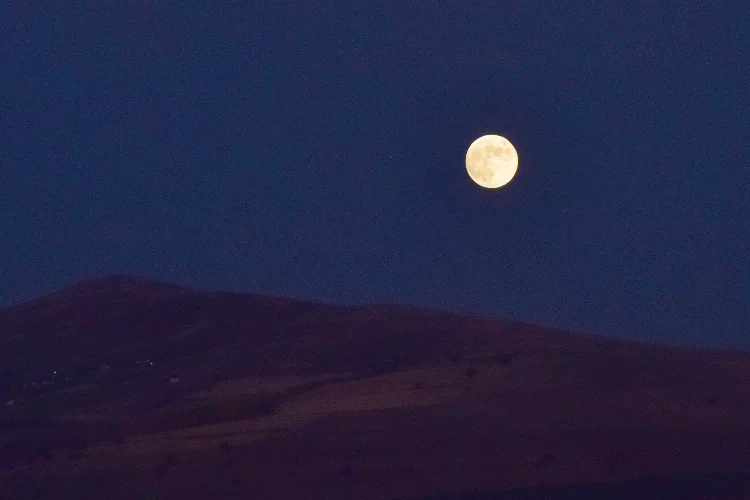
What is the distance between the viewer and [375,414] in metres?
30.8

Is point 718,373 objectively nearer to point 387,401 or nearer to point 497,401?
point 497,401

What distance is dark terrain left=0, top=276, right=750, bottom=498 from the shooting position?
23.5m

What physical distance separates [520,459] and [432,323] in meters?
28.5

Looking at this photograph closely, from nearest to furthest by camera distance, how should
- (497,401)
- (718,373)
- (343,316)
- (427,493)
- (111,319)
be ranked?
(427,493), (497,401), (718,373), (343,316), (111,319)

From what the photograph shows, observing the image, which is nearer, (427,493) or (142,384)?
(427,493)

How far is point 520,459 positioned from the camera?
24781mm

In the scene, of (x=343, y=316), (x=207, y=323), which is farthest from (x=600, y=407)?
(x=207, y=323)

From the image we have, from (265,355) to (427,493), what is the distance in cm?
2611

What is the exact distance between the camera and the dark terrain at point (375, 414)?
2353cm

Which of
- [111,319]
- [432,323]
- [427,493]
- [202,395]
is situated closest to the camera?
[427,493]

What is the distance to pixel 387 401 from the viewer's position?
33031 millimetres

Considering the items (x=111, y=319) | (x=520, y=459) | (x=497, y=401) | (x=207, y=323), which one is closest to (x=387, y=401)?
(x=497, y=401)

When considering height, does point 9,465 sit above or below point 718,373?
above

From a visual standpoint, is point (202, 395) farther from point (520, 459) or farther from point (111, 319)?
point (111, 319)
